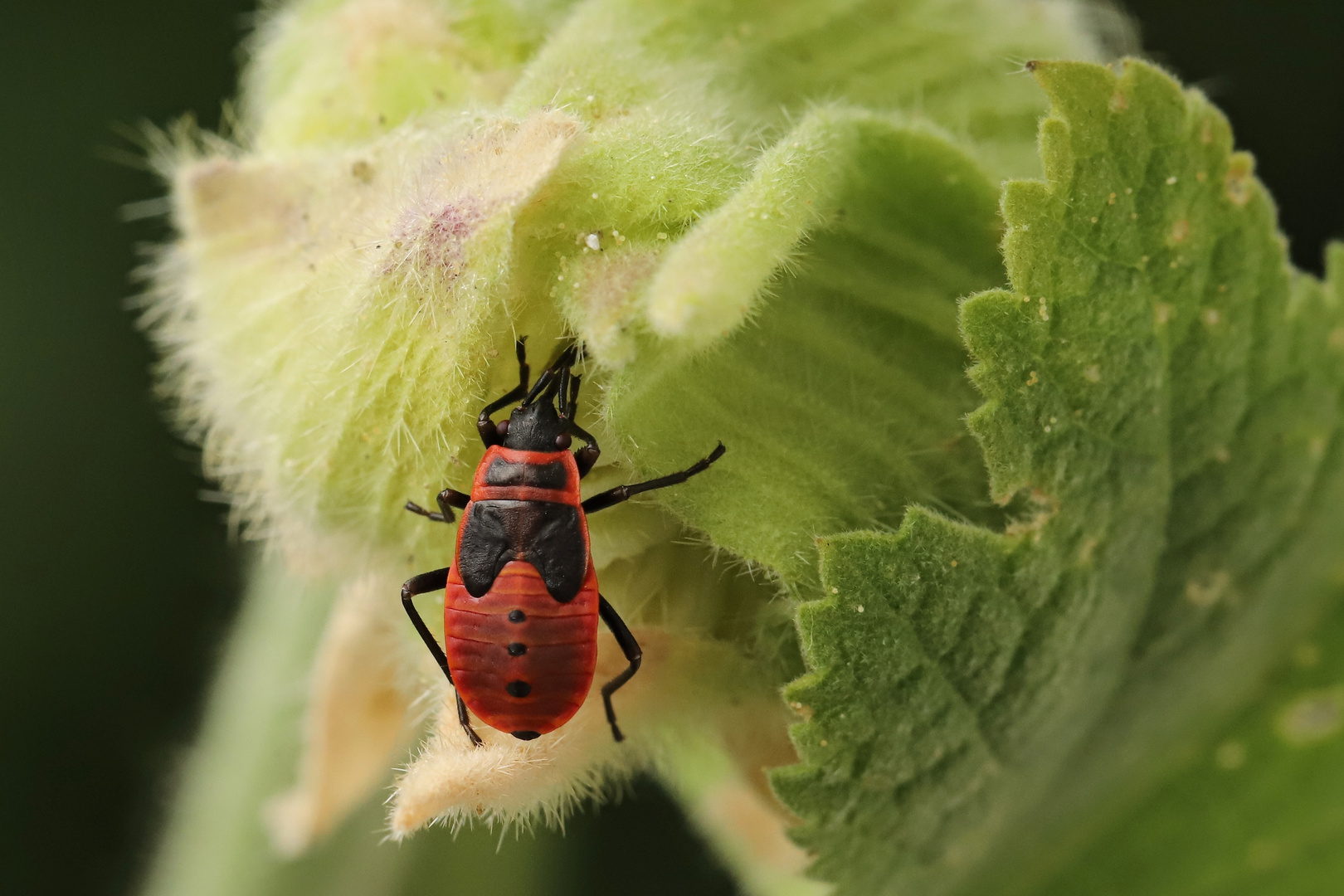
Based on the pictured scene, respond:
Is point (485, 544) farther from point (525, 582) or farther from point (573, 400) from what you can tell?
point (573, 400)

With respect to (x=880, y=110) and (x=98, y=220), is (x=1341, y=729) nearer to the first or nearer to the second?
(x=880, y=110)

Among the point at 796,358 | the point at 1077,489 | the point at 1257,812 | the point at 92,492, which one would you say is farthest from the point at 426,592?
the point at 92,492

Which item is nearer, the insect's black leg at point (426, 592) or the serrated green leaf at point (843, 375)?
the serrated green leaf at point (843, 375)

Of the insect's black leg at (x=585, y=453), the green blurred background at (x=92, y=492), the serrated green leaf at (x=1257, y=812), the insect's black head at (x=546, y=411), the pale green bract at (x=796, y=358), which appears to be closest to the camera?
the pale green bract at (x=796, y=358)

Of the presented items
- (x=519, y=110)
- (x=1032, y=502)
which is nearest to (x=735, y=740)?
(x=1032, y=502)

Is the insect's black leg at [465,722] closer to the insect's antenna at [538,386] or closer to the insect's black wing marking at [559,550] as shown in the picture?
the insect's black wing marking at [559,550]

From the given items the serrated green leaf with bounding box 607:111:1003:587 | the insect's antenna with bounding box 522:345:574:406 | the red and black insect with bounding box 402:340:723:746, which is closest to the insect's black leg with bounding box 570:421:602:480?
the red and black insect with bounding box 402:340:723:746

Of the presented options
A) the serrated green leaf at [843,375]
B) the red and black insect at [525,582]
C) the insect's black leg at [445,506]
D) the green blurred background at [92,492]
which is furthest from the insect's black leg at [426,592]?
the green blurred background at [92,492]
